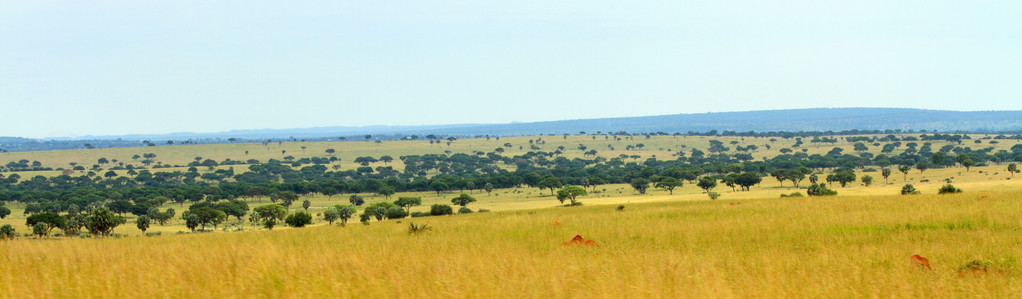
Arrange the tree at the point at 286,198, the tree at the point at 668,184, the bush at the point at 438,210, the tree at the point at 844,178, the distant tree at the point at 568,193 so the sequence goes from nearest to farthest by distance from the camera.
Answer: the bush at the point at 438,210 < the distant tree at the point at 568,193 < the tree at the point at 844,178 < the tree at the point at 286,198 < the tree at the point at 668,184

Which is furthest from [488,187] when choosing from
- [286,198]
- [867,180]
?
[867,180]

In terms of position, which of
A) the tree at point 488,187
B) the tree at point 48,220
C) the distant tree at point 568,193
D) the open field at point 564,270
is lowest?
the tree at point 488,187

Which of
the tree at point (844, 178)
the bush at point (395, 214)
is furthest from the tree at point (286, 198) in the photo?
the tree at point (844, 178)

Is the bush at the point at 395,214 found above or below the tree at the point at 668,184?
above

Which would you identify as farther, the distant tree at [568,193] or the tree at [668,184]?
the tree at [668,184]

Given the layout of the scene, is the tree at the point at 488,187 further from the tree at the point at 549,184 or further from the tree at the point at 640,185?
the tree at the point at 640,185

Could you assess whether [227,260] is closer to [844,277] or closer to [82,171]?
[844,277]

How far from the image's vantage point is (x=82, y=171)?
19838cm

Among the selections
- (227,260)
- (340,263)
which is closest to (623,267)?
(340,263)

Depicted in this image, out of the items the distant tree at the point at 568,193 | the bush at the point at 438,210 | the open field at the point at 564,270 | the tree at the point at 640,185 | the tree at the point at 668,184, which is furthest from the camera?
the tree at the point at 640,185

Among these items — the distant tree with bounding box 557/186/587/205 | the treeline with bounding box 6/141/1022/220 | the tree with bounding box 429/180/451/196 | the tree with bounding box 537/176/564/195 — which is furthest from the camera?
the tree with bounding box 429/180/451/196

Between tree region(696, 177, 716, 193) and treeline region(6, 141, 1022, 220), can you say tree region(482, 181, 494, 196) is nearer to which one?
treeline region(6, 141, 1022, 220)

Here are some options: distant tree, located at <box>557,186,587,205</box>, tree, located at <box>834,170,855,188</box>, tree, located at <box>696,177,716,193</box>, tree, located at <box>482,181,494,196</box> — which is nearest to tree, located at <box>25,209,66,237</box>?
distant tree, located at <box>557,186,587,205</box>

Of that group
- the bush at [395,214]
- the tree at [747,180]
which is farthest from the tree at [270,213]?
the tree at [747,180]
